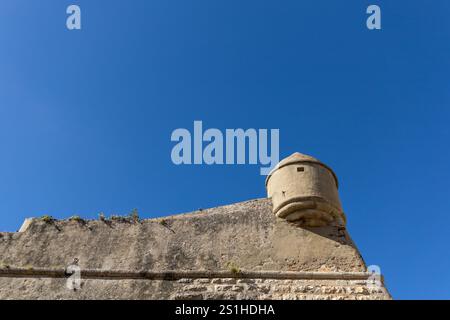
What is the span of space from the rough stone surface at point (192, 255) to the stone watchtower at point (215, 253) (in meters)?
0.02

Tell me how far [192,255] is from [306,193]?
2302 mm

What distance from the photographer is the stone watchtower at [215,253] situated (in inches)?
306

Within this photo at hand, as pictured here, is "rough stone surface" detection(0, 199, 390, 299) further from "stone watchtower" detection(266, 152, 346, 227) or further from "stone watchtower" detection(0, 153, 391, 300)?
"stone watchtower" detection(266, 152, 346, 227)

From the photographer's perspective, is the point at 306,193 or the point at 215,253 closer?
the point at 215,253

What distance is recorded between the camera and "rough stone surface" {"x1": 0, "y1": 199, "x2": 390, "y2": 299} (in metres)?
7.73

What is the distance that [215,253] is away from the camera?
332 inches

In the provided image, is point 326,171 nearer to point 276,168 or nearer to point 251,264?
point 276,168

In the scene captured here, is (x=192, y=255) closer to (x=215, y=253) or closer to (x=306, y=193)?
(x=215, y=253)

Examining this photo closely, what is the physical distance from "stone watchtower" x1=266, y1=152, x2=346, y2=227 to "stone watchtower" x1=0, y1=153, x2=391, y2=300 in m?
0.02

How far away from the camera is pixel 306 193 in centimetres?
856

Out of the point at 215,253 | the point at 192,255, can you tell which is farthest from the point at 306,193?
the point at 192,255

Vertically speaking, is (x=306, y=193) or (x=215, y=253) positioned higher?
(x=306, y=193)

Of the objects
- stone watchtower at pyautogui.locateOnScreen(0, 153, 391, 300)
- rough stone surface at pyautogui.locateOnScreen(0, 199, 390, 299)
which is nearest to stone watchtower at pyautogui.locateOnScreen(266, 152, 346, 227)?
stone watchtower at pyautogui.locateOnScreen(0, 153, 391, 300)
